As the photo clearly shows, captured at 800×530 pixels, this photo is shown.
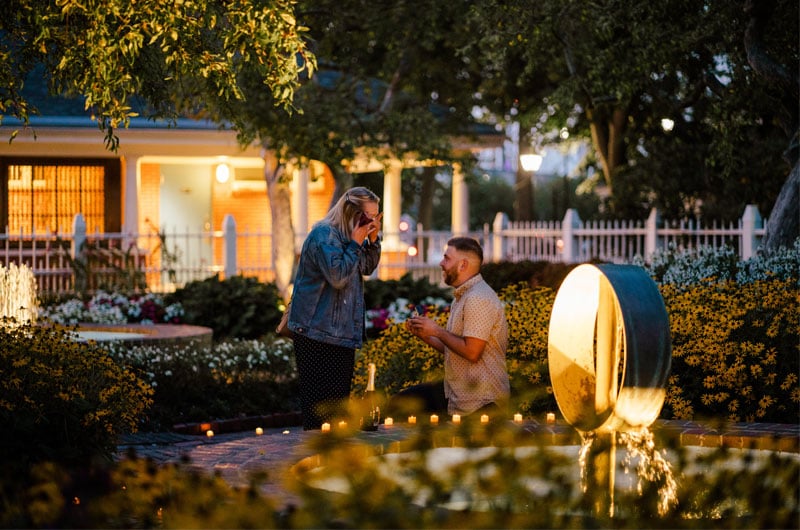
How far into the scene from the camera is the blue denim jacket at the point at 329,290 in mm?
7496

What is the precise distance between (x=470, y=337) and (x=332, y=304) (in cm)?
88

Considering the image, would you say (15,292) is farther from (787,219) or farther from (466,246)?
(787,219)

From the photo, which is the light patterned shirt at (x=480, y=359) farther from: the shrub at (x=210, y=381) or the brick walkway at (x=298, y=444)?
the shrub at (x=210, y=381)

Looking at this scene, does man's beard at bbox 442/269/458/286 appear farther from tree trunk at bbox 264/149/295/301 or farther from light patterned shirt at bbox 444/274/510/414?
tree trunk at bbox 264/149/295/301

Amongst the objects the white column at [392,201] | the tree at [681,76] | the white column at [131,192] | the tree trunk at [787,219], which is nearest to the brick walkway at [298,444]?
the tree trunk at [787,219]

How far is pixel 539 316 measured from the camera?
35.5 ft

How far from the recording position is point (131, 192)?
885 inches

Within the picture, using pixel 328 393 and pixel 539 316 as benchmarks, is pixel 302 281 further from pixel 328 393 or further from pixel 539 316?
pixel 539 316

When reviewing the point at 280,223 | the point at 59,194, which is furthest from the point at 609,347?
the point at 59,194

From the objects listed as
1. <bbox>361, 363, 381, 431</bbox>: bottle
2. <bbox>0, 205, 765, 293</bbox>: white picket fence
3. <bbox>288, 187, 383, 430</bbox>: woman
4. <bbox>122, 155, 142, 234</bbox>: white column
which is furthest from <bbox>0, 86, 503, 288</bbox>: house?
<bbox>361, 363, 381, 431</bbox>: bottle

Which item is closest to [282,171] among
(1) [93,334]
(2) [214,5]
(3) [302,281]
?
(1) [93,334]

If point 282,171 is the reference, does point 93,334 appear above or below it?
below

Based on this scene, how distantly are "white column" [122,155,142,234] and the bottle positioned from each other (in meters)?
15.1

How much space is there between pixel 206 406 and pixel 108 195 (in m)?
13.5
